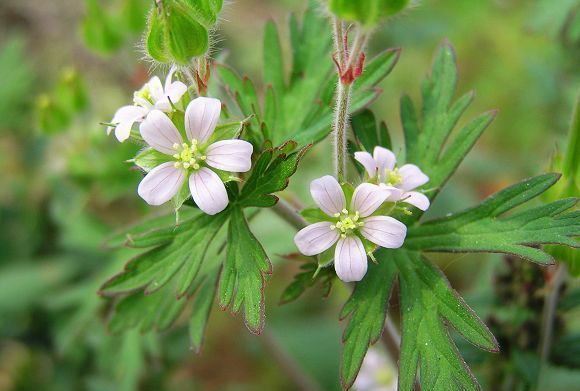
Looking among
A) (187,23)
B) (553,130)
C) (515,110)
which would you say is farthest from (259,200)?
(515,110)

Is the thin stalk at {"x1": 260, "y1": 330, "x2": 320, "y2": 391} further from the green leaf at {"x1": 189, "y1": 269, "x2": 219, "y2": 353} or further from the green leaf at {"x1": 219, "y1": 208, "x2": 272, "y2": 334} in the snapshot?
the green leaf at {"x1": 219, "y1": 208, "x2": 272, "y2": 334}

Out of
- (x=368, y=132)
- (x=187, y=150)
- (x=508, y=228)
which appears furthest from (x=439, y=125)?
(x=187, y=150)

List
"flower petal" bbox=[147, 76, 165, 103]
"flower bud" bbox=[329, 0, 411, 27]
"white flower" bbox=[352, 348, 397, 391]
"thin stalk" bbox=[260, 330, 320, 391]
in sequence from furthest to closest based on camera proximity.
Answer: "thin stalk" bbox=[260, 330, 320, 391] → "white flower" bbox=[352, 348, 397, 391] → "flower petal" bbox=[147, 76, 165, 103] → "flower bud" bbox=[329, 0, 411, 27]

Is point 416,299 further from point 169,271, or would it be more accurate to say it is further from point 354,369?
point 169,271

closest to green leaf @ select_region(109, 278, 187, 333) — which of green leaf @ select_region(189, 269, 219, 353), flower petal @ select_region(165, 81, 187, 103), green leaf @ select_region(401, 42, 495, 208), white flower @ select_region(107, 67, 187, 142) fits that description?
green leaf @ select_region(189, 269, 219, 353)

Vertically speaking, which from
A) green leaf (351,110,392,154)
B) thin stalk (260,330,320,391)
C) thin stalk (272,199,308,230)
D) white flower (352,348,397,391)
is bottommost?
thin stalk (260,330,320,391)

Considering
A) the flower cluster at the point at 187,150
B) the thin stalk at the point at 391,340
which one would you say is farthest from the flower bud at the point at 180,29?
the thin stalk at the point at 391,340

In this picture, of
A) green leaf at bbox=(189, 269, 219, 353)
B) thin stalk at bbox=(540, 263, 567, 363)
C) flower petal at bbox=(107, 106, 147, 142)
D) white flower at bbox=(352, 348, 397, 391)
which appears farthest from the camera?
white flower at bbox=(352, 348, 397, 391)

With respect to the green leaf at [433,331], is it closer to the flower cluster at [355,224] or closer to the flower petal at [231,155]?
the flower cluster at [355,224]

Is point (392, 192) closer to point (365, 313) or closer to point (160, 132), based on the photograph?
point (365, 313)
